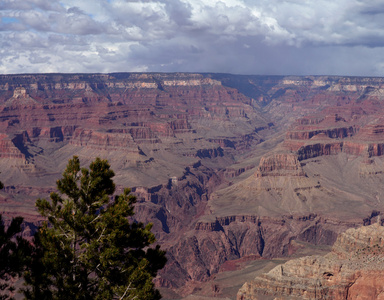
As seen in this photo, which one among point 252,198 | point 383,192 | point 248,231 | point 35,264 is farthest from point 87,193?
point 383,192

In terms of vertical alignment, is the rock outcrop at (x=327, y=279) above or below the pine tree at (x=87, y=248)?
below

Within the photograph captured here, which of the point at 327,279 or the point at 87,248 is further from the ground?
the point at 87,248

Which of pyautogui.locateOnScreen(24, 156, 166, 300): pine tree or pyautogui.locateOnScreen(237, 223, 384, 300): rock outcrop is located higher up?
pyautogui.locateOnScreen(24, 156, 166, 300): pine tree

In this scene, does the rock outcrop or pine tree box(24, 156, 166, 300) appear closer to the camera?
pine tree box(24, 156, 166, 300)

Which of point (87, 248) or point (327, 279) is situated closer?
point (87, 248)

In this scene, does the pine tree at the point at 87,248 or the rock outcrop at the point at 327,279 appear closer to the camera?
the pine tree at the point at 87,248
